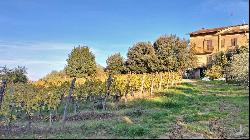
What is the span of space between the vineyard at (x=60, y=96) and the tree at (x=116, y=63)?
23.8 meters

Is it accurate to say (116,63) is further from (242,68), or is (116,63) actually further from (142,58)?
(242,68)

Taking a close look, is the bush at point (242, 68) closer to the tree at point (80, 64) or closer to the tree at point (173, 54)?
the tree at point (173, 54)

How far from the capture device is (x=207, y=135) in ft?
43.8

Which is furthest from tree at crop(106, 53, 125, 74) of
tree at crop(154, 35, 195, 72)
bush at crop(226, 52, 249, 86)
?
bush at crop(226, 52, 249, 86)

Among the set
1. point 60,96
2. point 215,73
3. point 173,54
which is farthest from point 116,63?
point 60,96

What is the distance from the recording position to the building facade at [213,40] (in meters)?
71.8

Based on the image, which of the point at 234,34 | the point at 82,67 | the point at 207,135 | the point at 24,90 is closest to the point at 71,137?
the point at 207,135

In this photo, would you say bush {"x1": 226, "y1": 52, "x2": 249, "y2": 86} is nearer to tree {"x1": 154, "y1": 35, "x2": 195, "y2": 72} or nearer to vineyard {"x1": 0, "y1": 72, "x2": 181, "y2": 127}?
vineyard {"x1": 0, "y1": 72, "x2": 181, "y2": 127}

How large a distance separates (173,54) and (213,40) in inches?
577

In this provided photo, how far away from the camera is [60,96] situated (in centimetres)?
2278

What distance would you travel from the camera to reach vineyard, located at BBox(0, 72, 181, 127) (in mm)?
20953

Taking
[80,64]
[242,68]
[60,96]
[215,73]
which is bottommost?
[60,96]

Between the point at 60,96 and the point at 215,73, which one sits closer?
the point at 60,96

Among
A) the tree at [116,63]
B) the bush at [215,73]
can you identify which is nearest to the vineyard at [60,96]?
the bush at [215,73]
